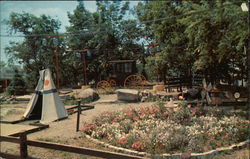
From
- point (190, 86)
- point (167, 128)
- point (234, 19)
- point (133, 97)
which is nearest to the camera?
point (234, 19)

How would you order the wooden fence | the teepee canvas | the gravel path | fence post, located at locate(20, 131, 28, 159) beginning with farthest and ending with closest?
the teepee canvas
the gravel path
fence post, located at locate(20, 131, 28, 159)
the wooden fence

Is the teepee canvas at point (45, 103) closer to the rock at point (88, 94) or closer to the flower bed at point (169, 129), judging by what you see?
the rock at point (88, 94)

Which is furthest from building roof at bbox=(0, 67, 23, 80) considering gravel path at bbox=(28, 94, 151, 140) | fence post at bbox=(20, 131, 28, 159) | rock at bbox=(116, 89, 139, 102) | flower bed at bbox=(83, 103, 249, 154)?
rock at bbox=(116, 89, 139, 102)

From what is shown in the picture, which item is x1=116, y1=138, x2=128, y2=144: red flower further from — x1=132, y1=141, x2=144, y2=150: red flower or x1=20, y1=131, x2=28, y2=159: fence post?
x1=20, y1=131, x2=28, y2=159: fence post

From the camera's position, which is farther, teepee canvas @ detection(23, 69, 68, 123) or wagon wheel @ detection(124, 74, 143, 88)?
teepee canvas @ detection(23, 69, 68, 123)

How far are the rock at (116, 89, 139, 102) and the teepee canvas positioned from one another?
0.87m

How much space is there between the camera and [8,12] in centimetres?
271

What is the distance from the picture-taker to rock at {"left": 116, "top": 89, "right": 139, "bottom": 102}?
89.1 inches

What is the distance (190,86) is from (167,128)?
0.65 metres

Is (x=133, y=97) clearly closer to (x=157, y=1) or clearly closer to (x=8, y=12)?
(x=157, y=1)

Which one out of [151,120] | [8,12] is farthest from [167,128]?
[8,12]

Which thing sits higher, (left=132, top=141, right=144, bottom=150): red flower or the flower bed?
the flower bed

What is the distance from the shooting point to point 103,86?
7.51 ft

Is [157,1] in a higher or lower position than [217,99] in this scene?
higher
